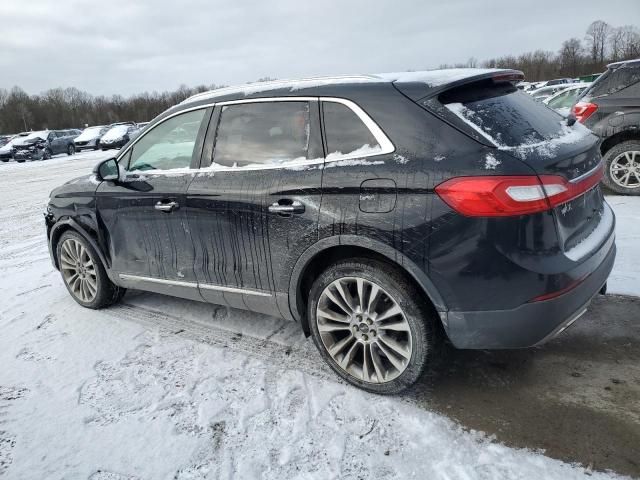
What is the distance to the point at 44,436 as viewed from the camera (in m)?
2.83

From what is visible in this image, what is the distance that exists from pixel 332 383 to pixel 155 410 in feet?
3.53

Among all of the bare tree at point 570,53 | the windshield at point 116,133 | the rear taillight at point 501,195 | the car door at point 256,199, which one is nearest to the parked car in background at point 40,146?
the windshield at point 116,133

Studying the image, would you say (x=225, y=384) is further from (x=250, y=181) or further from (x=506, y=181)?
(x=506, y=181)

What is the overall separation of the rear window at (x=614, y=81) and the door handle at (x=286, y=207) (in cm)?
604

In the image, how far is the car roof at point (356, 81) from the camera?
278cm

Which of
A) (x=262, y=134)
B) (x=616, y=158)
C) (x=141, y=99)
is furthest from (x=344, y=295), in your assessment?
(x=141, y=99)

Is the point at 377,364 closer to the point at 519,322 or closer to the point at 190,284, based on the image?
the point at 519,322

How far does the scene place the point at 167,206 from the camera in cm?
356

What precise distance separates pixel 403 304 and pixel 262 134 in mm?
1422

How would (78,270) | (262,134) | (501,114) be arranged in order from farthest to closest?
1. (78,270)
2. (262,134)
3. (501,114)

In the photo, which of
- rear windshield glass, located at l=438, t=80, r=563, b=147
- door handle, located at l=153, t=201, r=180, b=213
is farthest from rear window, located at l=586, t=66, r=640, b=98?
door handle, located at l=153, t=201, r=180, b=213

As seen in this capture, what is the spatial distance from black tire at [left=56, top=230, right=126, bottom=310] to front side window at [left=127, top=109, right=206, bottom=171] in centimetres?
92

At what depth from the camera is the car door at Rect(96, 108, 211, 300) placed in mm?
3566

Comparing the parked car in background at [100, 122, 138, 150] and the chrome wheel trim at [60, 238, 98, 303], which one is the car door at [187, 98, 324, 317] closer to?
the chrome wheel trim at [60, 238, 98, 303]
